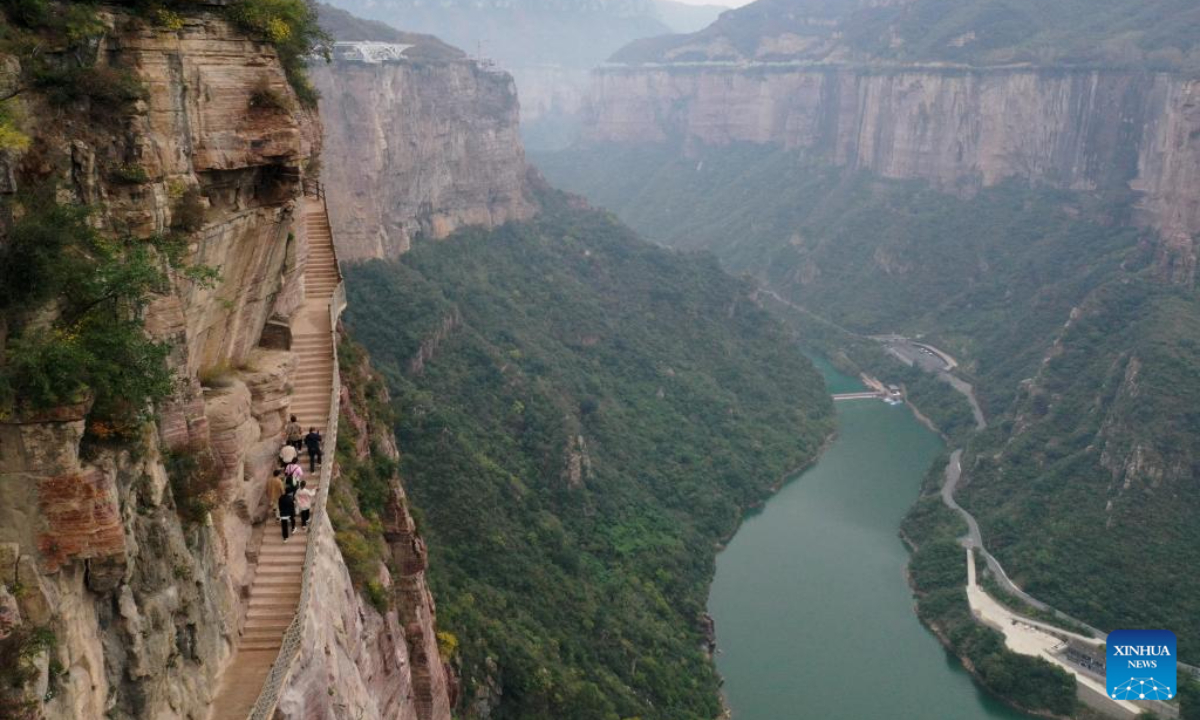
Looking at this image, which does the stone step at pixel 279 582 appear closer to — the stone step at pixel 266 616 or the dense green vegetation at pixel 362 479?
the stone step at pixel 266 616

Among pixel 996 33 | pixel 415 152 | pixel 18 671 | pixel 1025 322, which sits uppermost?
pixel 996 33

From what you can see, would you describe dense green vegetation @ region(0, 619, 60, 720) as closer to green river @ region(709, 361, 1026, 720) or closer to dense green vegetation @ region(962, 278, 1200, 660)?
green river @ region(709, 361, 1026, 720)

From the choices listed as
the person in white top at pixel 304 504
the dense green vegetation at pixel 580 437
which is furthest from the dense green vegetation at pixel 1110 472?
the person in white top at pixel 304 504

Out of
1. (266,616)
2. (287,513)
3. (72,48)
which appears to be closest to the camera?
(72,48)

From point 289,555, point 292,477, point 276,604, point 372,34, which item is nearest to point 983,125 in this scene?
point 372,34

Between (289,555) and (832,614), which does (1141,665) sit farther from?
(289,555)

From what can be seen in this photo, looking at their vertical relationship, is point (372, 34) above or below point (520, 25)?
below

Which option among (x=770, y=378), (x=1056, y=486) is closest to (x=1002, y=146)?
(x=770, y=378)
